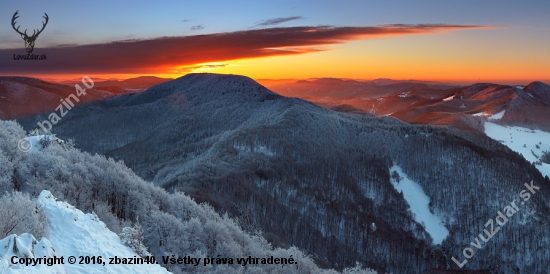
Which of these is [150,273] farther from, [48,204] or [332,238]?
[332,238]

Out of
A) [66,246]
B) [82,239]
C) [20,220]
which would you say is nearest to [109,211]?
[82,239]

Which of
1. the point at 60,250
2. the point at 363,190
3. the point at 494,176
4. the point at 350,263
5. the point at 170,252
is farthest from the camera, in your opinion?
the point at 494,176

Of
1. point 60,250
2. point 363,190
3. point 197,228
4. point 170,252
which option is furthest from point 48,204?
point 363,190

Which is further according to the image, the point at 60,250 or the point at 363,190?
the point at 363,190

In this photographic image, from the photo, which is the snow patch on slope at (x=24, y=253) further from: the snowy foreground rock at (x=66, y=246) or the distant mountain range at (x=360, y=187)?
the distant mountain range at (x=360, y=187)

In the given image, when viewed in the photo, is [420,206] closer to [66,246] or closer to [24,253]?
[66,246]

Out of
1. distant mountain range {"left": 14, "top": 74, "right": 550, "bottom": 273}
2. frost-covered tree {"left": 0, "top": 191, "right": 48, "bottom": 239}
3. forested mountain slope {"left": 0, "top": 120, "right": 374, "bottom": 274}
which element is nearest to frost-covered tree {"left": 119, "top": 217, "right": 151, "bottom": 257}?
forested mountain slope {"left": 0, "top": 120, "right": 374, "bottom": 274}

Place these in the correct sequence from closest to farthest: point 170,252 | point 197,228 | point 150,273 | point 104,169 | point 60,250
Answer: point 60,250, point 150,273, point 170,252, point 197,228, point 104,169
